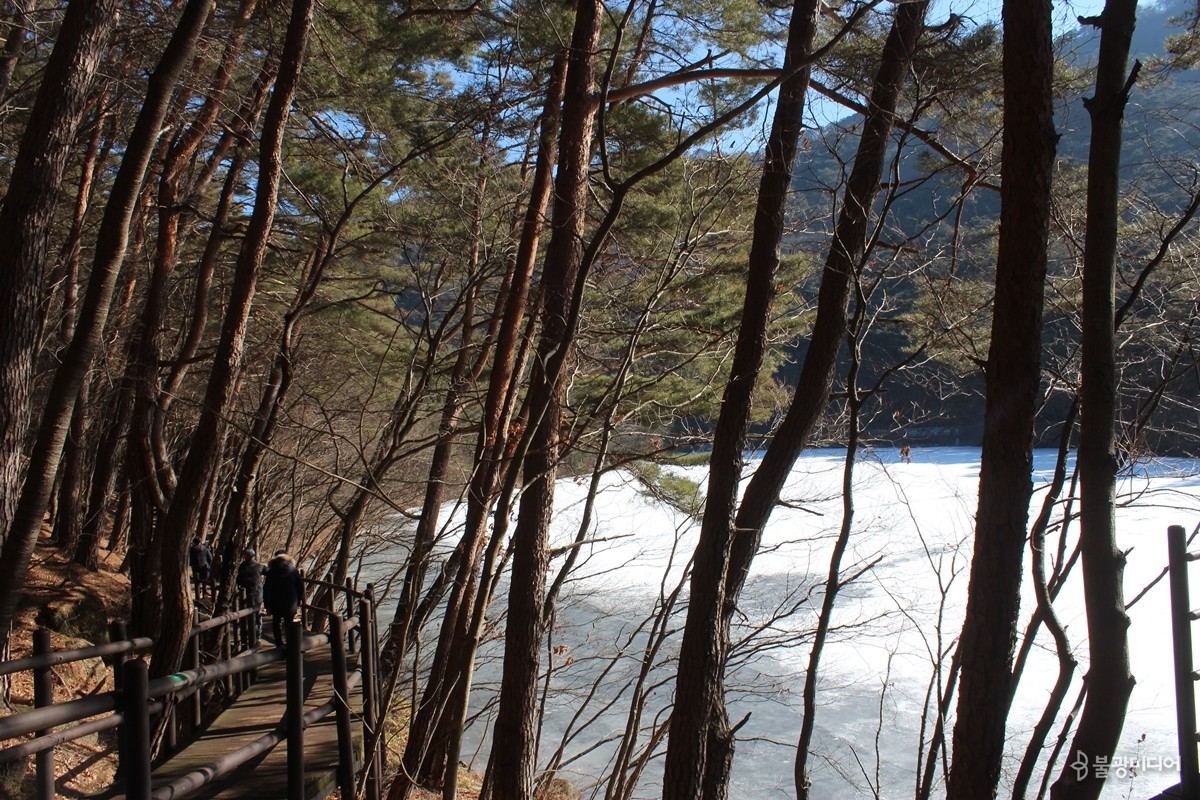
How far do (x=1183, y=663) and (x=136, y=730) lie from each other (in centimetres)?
338

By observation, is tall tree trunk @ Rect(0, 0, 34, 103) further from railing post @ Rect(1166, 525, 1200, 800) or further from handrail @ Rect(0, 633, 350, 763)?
railing post @ Rect(1166, 525, 1200, 800)

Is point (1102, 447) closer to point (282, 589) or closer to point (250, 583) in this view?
point (282, 589)

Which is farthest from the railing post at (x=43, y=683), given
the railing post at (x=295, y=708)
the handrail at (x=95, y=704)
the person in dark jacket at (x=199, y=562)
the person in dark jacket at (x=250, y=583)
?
the person in dark jacket at (x=199, y=562)

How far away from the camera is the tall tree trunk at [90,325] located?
472 centimetres

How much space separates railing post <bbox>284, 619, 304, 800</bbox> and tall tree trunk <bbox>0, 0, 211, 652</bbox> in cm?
267

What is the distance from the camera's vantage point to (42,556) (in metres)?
13.2

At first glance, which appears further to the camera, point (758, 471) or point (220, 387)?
point (220, 387)

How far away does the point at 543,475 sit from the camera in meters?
6.59

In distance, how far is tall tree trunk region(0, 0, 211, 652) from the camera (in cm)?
472

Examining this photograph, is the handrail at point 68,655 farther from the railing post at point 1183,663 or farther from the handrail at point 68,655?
the railing post at point 1183,663

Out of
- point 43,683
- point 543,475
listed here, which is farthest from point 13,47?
point 43,683

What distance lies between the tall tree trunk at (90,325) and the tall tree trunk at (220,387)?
4.36 feet

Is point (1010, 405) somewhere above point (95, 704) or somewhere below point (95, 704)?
above

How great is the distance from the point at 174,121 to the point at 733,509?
7.25m
